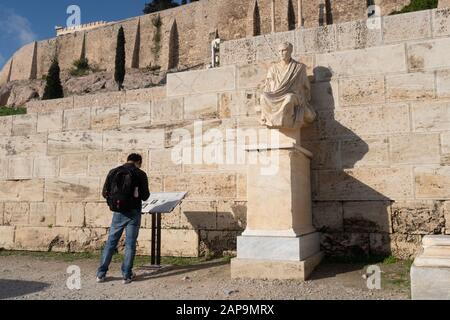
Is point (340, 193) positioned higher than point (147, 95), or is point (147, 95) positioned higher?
point (147, 95)

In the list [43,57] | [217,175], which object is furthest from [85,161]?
[43,57]

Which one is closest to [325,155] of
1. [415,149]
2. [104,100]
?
[415,149]

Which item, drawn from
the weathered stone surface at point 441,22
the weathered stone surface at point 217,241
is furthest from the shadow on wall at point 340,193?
the weathered stone surface at point 441,22

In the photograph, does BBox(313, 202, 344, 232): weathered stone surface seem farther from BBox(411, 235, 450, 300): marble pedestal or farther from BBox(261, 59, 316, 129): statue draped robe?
BBox(411, 235, 450, 300): marble pedestal

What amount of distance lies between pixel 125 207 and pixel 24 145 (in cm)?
407

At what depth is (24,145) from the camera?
7988mm

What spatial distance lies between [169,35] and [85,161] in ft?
142

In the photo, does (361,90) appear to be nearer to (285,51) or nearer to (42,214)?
(285,51)

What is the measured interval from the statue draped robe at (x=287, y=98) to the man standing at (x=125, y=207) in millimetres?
1744

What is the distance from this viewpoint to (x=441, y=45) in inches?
219

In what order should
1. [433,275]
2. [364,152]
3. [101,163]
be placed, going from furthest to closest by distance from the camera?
[101,163] → [364,152] → [433,275]

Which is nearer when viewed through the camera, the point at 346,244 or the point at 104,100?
the point at 346,244

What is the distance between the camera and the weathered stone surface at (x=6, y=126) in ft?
27.0

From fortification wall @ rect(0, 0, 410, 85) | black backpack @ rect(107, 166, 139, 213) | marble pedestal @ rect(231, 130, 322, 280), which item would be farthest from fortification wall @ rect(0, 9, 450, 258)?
Answer: fortification wall @ rect(0, 0, 410, 85)
